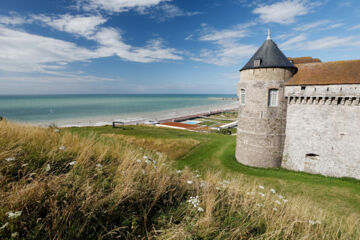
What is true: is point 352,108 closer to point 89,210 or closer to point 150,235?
point 150,235

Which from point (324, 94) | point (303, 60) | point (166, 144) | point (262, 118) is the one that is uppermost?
point (303, 60)

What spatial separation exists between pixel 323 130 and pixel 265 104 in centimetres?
484

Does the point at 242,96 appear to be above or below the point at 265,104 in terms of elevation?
above

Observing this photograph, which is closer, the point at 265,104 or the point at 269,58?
the point at 269,58

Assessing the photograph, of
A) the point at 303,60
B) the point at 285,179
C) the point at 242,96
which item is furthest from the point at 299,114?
the point at 303,60

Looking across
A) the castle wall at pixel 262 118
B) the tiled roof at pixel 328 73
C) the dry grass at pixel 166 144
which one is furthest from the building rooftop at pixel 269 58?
the dry grass at pixel 166 144

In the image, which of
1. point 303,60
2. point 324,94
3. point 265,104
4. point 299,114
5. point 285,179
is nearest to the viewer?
point 324,94

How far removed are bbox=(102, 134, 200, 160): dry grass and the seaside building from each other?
6920 millimetres

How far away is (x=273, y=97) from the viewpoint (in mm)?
14273

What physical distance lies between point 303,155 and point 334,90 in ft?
18.8

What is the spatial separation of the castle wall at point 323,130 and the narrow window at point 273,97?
88 centimetres

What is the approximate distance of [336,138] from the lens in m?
13.0

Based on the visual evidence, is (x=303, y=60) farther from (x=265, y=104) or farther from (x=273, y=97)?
(x=265, y=104)

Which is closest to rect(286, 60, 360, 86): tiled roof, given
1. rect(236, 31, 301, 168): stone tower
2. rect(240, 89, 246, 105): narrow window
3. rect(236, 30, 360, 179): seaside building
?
rect(236, 30, 360, 179): seaside building
